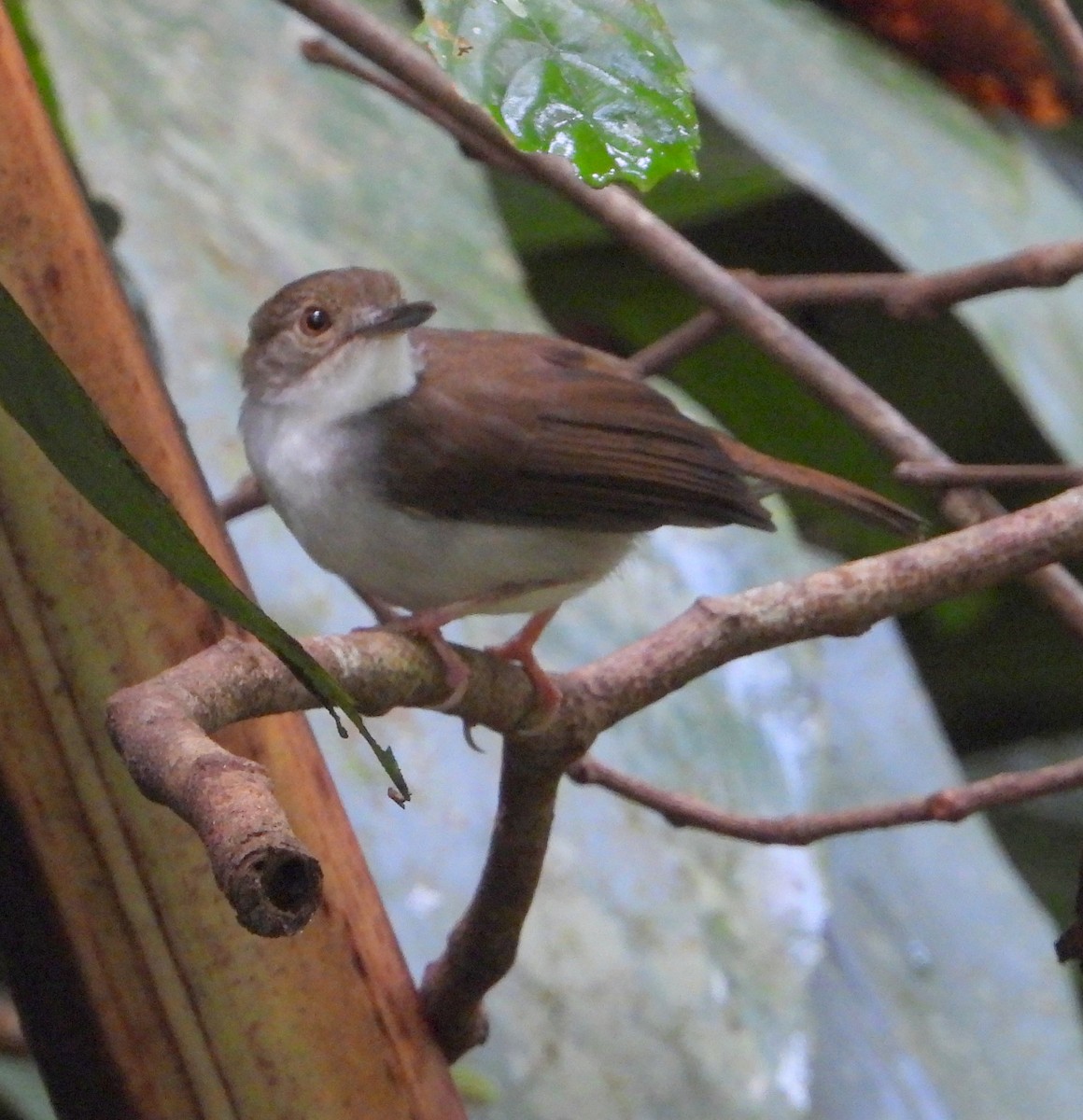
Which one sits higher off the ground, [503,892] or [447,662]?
[447,662]

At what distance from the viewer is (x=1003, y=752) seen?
12.9 feet

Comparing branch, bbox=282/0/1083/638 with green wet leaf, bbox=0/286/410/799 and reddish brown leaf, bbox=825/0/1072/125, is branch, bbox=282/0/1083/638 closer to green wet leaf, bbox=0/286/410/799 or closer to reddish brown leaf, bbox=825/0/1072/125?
green wet leaf, bbox=0/286/410/799

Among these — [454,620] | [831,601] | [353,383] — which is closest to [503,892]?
[831,601]

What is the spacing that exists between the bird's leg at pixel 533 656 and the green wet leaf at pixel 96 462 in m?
0.65

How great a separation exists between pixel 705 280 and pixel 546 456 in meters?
0.27

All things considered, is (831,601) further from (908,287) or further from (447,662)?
(908,287)

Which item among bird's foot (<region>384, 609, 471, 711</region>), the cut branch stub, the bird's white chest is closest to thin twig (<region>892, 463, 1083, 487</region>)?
the bird's white chest

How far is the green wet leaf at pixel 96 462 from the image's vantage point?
2.48 feet

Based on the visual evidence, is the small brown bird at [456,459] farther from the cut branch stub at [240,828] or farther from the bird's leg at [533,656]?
the cut branch stub at [240,828]

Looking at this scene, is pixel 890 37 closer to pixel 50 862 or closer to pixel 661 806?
pixel 661 806

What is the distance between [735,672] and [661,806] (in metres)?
0.66

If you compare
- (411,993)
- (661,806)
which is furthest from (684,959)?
(411,993)

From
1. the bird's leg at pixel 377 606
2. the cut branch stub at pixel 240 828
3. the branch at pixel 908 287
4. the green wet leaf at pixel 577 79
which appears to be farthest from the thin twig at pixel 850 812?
the cut branch stub at pixel 240 828

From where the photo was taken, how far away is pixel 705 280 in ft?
6.35
